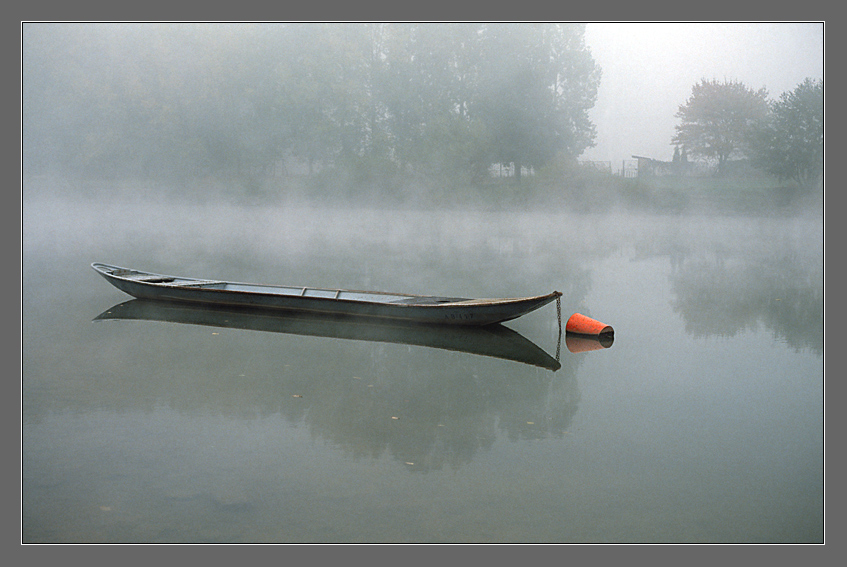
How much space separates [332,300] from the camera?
1009 cm

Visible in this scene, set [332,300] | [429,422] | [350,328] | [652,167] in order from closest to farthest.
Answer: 1. [429,422]
2. [350,328]
3. [332,300]
4. [652,167]

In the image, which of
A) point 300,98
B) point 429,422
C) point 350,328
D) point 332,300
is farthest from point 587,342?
point 300,98

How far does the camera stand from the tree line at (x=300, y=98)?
3588 cm

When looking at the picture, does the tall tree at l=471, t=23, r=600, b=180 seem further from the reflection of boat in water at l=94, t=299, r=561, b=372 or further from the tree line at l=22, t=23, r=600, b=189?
the reflection of boat in water at l=94, t=299, r=561, b=372

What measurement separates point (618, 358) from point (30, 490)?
581 centimetres

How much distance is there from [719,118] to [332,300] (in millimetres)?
29566

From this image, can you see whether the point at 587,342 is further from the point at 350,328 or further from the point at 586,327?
the point at 350,328

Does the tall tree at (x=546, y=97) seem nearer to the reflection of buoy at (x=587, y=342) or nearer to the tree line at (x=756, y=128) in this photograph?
the tree line at (x=756, y=128)

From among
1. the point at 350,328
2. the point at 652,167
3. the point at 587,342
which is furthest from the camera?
the point at 652,167

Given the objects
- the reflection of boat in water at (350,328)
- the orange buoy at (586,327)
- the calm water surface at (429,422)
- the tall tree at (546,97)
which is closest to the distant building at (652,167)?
the tall tree at (546,97)

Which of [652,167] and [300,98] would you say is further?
[300,98]

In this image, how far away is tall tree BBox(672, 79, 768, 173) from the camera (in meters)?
33.0

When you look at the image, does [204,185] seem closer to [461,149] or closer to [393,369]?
[461,149]

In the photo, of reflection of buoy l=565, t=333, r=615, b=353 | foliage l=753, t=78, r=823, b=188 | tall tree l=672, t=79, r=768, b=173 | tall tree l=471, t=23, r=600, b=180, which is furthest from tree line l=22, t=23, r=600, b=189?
reflection of buoy l=565, t=333, r=615, b=353
